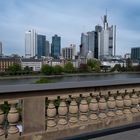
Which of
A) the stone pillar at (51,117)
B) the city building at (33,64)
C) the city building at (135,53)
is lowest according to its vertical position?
the stone pillar at (51,117)

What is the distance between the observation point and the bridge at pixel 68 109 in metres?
3.81

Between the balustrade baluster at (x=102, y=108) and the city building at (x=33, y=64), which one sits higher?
the city building at (x=33, y=64)

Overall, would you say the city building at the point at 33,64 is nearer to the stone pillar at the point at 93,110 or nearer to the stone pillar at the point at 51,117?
the stone pillar at the point at 93,110

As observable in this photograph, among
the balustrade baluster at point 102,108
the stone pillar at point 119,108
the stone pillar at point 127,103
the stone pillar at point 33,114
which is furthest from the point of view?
the stone pillar at point 127,103

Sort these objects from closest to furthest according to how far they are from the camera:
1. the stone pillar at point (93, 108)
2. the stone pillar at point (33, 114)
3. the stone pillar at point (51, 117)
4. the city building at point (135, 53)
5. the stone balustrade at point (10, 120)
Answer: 1. the stone balustrade at point (10, 120)
2. the stone pillar at point (33, 114)
3. the stone pillar at point (51, 117)
4. the stone pillar at point (93, 108)
5. the city building at point (135, 53)

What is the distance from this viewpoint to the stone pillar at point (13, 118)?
3740mm

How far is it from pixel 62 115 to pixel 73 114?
0.61 feet

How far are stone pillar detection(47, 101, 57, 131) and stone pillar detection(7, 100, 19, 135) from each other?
1.56ft

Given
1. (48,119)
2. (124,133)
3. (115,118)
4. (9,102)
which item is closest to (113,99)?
(115,118)

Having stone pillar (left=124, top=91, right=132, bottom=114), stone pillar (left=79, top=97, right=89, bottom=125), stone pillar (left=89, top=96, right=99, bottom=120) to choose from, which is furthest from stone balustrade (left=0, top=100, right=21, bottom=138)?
stone pillar (left=124, top=91, right=132, bottom=114)

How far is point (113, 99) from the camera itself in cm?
470

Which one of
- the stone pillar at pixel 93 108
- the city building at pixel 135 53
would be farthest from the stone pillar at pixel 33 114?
the city building at pixel 135 53

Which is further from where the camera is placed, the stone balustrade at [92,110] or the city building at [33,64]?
the city building at [33,64]

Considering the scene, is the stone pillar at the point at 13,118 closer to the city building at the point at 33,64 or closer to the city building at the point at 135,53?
the city building at the point at 33,64
